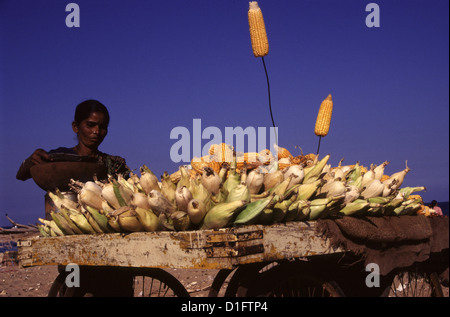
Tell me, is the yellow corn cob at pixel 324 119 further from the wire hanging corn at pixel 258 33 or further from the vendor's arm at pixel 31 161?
the vendor's arm at pixel 31 161

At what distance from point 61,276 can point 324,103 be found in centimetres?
356

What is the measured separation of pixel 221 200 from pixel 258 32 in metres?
3.88

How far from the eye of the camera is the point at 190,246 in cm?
217

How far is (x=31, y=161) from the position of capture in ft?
13.4

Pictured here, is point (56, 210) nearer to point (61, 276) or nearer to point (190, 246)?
point (61, 276)

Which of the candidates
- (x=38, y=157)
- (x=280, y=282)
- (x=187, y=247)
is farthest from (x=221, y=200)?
(x=38, y=157)

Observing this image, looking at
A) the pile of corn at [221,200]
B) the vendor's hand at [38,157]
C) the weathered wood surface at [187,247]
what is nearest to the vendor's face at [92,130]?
the vendor's hand at [38,157]

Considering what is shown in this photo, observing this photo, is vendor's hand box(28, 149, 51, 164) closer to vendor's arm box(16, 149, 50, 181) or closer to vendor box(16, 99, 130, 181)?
vendor's arm box(16, 149, 50, 181)

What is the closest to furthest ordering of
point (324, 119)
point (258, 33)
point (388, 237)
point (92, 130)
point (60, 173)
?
point (388, 237), point (60, 173), point (92, 130), point (324, 119), point (258, 33)

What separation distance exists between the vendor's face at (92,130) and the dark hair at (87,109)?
5 centimetres

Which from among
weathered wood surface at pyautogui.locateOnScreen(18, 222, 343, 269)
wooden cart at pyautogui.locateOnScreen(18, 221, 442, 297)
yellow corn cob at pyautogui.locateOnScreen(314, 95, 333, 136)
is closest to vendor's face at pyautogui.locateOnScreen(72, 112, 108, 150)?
wooden cart at pyautogui.locateOnScreen(18, 221, 442, 297)

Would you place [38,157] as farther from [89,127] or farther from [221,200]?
[221,200]
